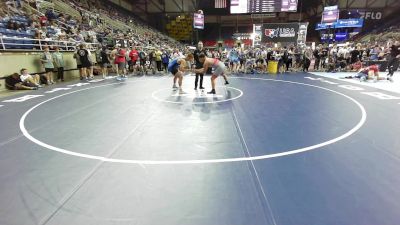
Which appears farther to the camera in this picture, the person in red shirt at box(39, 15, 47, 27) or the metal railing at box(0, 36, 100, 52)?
the person in red shirt at box(39, 15, 47, 27)

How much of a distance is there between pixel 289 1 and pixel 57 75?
66.6 feet

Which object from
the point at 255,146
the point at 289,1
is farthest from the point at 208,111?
the point at 289,1

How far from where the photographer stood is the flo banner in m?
17.1

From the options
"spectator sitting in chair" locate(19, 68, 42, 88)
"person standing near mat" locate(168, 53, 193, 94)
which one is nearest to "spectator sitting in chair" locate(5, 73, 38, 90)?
"spectator sitting in chair" locate(19, 68, 42, 88)

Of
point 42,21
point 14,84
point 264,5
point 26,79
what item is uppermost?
point 264,5

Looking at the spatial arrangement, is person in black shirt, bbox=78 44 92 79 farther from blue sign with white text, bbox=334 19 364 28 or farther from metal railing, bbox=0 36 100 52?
blue sign with white text, bbox=334 19 364 28

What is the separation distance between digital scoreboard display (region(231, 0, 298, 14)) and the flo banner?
279 inches

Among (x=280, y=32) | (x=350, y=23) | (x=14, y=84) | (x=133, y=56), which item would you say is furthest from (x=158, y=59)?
(x=350, y=23)

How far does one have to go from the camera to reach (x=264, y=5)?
76.3 feet

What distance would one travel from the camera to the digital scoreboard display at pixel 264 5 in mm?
23031

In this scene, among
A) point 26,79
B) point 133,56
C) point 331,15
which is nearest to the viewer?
point 26,79

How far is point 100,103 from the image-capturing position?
6.93 meters

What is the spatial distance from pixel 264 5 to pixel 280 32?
7439mm

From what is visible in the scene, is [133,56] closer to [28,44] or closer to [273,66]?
[28,44]
